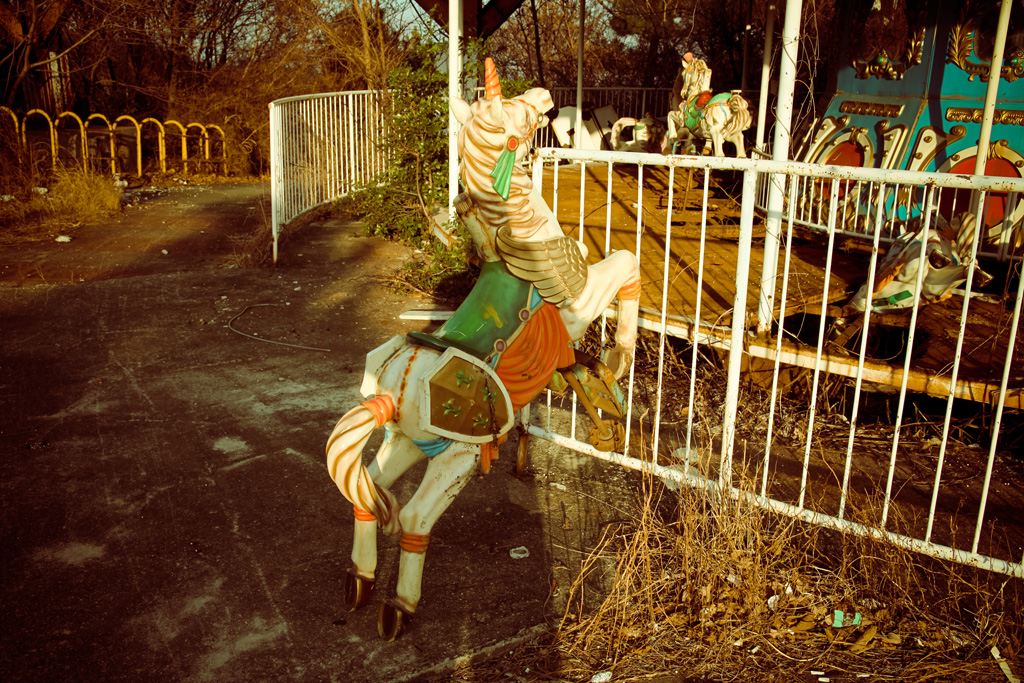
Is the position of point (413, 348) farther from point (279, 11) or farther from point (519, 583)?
point (279, 11)

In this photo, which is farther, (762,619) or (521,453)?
(521,453)

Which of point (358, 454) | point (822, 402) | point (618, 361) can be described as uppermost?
point (618, 361)

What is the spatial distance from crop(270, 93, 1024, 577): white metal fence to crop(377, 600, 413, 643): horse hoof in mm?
1115

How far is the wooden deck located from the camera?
13.5 feet

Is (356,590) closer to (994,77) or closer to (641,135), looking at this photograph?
(994,77)

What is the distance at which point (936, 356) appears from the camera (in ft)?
15.0

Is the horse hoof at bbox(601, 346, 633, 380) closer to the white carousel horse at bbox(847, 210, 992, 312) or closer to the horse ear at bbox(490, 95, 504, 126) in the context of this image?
the horse ear at bbox(490, 95, 504, 126)

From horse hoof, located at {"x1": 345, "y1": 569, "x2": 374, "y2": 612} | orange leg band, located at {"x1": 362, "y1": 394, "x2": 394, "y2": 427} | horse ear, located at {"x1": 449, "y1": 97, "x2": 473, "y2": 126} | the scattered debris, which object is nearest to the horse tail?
orange leg band, located at {"x1": 362, "y1": 394, "x2": 394, "y2": 427}

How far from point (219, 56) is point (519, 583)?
1680cm

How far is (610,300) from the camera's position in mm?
3186

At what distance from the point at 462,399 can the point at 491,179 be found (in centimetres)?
74

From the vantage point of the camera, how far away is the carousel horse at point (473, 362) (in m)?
2.62

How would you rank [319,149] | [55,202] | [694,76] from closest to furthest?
1. [319,149]
2. [55,202]
3. [694,76]

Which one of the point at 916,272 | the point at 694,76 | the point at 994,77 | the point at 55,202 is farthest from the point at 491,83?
the point at 55,202
